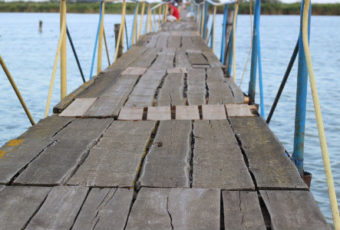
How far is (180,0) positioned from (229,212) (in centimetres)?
3898

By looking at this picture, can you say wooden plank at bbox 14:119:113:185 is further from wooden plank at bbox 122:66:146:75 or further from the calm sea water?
the calm sea water

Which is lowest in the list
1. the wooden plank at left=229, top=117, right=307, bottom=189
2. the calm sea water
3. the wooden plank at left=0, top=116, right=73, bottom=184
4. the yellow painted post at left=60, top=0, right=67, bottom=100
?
the calm sea water

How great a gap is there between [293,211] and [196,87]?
3105 millimetres

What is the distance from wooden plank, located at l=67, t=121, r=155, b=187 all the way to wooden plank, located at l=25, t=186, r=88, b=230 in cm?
12

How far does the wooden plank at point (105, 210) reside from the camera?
2.25 meters

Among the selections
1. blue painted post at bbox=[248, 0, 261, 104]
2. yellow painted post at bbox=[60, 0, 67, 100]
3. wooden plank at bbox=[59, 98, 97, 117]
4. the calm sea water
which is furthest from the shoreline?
wooden plank at bbox=[59, 98, 97, 117]

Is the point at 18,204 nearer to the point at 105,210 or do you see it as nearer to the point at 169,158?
the point at 105,210

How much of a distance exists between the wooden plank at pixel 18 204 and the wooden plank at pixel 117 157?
0.21 m

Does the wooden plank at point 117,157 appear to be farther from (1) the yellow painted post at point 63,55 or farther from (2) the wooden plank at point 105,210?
(1) the yellow painted post at point 63,55

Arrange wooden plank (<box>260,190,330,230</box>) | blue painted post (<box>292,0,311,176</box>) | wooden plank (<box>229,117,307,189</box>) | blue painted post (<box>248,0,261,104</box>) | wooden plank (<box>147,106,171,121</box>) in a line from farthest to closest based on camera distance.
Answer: blue painted post (<box>248,0,261,104</box>), wooden plank (<box>147,106,171,121</box>), blue painted post (<box>292,0,311,176</box>), wooden plank (<box>229,117,307,189</box>), wooden plank (<box>260,190,330,230</box>)

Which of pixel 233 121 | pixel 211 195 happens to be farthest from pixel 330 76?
pixel 211 195

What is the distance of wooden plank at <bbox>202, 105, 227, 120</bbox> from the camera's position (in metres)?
4.08

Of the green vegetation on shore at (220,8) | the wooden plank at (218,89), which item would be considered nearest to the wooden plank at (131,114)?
the wooden plank at (218,89)

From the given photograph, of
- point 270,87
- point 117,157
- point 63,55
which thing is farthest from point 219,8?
point 117,157
